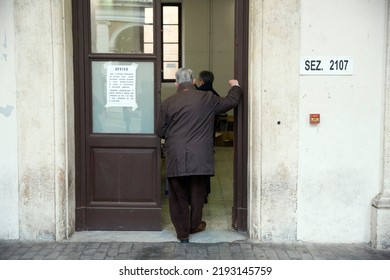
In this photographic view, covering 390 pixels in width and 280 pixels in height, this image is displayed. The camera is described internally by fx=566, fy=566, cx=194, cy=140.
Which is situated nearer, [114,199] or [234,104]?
[234,104]

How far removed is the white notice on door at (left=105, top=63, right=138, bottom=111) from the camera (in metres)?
6.43

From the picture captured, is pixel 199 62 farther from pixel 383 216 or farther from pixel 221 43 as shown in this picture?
pixel 383 216

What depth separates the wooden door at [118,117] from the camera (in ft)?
21.0

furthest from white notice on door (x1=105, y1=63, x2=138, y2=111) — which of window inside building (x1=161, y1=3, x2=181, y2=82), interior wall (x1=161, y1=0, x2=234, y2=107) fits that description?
window inside building (x1=161, y1=3, x2=181, y2=82)

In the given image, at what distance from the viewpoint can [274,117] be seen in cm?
599

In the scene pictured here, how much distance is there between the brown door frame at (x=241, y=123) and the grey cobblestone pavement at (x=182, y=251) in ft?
1.65

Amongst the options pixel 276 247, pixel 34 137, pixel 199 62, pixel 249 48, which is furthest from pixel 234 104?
pixel 199 62

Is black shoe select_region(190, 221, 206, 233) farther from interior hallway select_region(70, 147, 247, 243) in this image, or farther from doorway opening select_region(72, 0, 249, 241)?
doorway opening select_region(72, 0, 249, 241)

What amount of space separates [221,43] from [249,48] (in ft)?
28.4

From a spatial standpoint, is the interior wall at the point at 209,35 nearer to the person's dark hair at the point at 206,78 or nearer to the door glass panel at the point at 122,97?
the person's dark hair at the point at 206,78

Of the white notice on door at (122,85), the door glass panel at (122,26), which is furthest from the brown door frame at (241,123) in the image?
the white notice on door at (122,85)

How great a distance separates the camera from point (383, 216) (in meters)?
5.90

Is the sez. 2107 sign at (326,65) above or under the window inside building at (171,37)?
under

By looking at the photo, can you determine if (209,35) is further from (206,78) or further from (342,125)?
(342,125)
